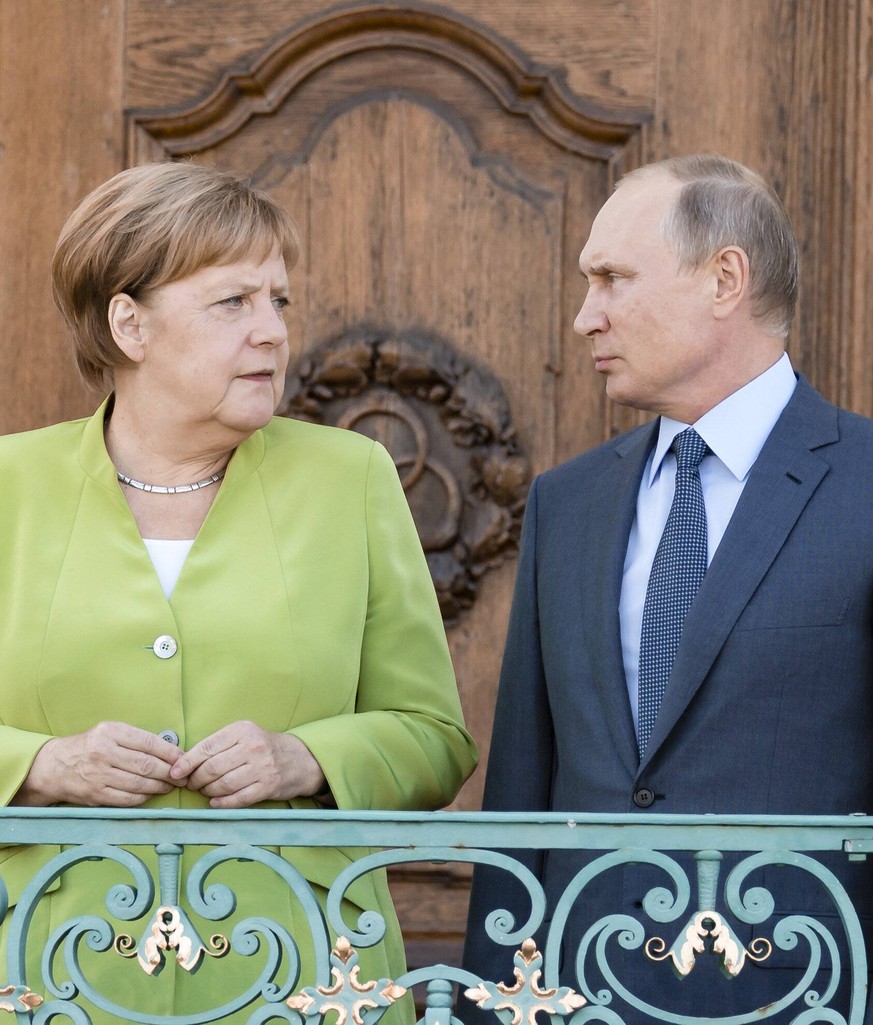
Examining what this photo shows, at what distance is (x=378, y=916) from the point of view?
204 cm

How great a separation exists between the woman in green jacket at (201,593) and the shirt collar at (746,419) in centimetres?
47

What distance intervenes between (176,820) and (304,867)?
314 millimetres

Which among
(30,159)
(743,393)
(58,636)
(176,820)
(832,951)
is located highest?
(30,159)

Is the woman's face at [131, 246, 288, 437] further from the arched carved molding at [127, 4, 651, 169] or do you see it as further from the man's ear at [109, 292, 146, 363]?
the arched carved molding at [127, 4, 651, 169]

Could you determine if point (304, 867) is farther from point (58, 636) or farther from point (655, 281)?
point (655, 281)

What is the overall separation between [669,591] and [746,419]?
0.98 ft

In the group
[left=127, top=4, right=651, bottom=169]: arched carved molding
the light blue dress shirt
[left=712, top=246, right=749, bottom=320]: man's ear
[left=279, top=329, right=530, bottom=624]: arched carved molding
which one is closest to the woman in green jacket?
the light blue dress shirt

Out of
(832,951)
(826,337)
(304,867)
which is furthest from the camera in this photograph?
(826,337)

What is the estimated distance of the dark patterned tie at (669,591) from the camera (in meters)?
2.42

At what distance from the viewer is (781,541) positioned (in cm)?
239

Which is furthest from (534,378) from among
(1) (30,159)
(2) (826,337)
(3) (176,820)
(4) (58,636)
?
(3) (176,820)

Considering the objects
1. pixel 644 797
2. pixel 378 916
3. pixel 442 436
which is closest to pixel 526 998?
pixel 378 916

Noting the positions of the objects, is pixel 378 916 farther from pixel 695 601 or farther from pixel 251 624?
pixel 695 601

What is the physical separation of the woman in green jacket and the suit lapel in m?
0.23
